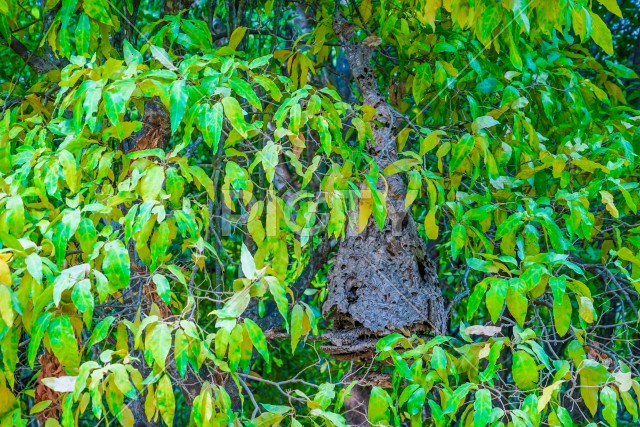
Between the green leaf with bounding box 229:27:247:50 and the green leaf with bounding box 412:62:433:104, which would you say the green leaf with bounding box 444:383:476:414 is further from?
the green leaf with bounding box 229:27:247:50

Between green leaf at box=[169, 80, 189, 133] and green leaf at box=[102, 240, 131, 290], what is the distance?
0.32 metres

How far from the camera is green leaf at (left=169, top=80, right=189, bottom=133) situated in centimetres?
175

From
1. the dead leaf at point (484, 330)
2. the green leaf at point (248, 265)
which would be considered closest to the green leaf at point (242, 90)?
the green leaf at point (248, 265)

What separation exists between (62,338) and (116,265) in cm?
21

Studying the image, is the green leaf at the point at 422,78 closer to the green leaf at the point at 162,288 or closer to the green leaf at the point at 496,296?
the green leaf at the point at 496,296

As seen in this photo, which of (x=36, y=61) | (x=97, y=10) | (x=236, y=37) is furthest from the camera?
(x=36, y=61)

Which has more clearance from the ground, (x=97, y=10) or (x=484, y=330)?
(x=97, y=10)

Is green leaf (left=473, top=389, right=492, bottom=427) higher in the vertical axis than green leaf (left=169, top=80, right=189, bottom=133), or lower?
lower

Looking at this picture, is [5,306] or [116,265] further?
[116,265]

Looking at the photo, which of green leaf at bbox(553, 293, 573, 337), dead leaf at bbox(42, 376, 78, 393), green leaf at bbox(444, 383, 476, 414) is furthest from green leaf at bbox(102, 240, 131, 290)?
green leaf at bbox(553, 293, 573, 337)

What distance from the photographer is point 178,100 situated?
5.78 feet

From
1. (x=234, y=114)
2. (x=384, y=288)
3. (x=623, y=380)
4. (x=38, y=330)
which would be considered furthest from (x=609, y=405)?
(x=38, y=330)

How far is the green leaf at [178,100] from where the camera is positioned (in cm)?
175

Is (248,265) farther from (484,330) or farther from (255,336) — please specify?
(484,330)
